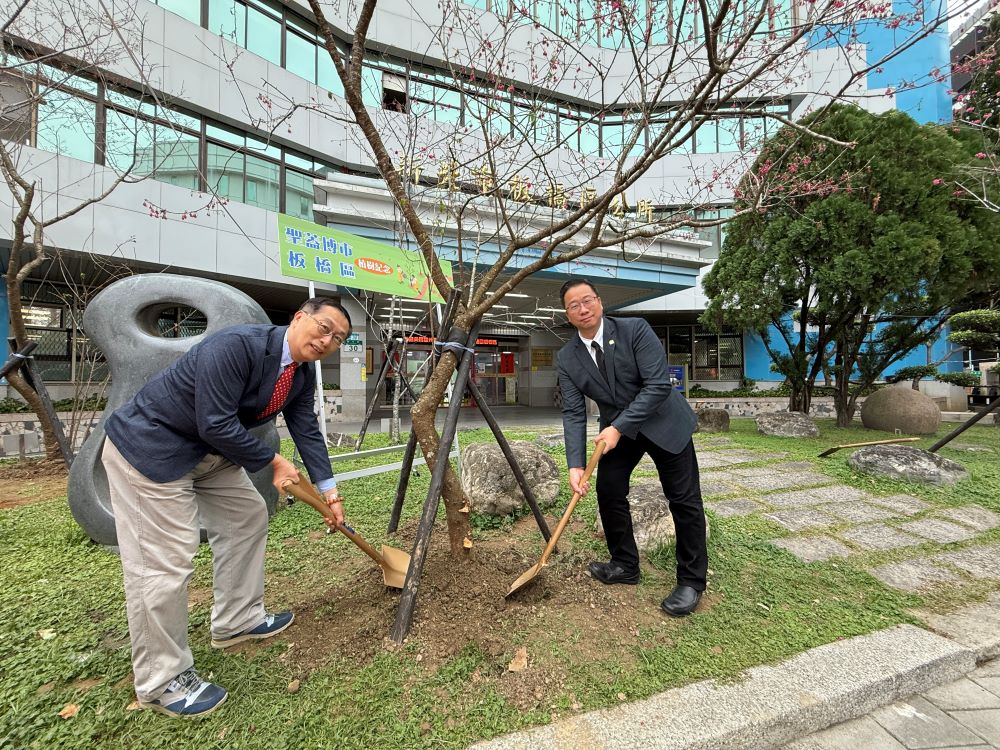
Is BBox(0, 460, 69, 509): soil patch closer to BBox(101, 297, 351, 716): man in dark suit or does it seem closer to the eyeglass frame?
BBox(101, 297, 351, 716): man in dark suit

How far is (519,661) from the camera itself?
188cm

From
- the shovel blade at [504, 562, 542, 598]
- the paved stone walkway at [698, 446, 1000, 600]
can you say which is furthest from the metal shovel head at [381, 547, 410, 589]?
the paved stone walkway at [698, 446, 1000, 600]

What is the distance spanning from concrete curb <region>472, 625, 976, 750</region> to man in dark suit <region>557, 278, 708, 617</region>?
20.6 inches

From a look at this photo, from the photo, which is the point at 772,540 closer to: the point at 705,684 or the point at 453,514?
the point at 705,684

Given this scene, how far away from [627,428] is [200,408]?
6.10 feet

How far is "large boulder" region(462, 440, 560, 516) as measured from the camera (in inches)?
139

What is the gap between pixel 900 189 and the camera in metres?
6.91

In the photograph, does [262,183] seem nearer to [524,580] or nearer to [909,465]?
[524,580]

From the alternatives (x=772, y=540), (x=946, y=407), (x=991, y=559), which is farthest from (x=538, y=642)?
(x=946, y=407)

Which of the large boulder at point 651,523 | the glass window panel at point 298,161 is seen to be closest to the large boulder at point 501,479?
the large boulder at point 651,523

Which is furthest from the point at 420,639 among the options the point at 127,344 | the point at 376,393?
the point at 376,393

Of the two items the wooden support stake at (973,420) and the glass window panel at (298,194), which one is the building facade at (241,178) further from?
the wooden support stake at (973,420)

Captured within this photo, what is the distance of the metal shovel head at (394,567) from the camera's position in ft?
7.68

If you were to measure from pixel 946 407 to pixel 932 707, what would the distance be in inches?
706
